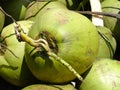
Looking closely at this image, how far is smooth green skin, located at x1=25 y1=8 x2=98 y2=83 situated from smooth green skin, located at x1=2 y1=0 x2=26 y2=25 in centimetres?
50

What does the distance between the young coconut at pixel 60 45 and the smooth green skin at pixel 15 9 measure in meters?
0.50

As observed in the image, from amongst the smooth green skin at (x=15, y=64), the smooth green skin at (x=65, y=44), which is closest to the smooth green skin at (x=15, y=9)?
the smooth green skin at (x=15, y=64)

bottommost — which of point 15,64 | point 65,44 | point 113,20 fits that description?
point 113,20

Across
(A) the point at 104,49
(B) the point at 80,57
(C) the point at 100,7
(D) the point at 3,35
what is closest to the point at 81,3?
(C) the point at 100,7

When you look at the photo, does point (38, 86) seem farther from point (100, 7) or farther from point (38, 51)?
point (100, 7)

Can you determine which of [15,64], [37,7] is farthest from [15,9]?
[15,64]

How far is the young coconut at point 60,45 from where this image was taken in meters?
1.16

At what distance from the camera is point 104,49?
1526 mm

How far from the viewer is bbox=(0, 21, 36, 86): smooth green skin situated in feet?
4.41

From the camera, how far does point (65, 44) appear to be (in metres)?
1.17

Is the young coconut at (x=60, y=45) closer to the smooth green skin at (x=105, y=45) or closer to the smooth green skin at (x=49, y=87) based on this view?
the smooth green skin at (x=49, y=87)

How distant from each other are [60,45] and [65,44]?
0.05ft

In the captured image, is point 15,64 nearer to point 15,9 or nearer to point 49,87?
point 49,87

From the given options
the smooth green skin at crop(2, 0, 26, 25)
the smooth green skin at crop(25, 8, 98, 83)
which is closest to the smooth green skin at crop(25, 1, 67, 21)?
the smooth green skin at crop(2, 0, 26, 25)
